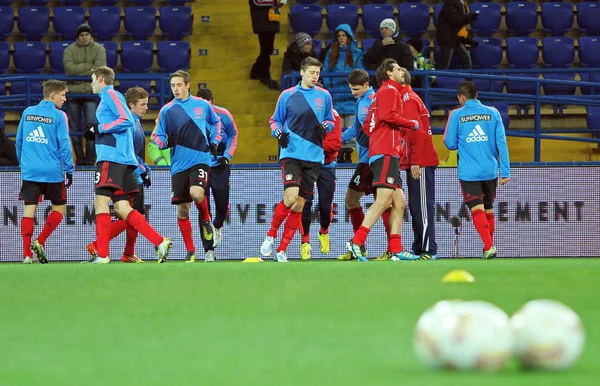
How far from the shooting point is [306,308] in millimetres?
5703

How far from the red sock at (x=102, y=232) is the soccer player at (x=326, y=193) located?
2.50m

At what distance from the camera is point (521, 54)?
1886cm

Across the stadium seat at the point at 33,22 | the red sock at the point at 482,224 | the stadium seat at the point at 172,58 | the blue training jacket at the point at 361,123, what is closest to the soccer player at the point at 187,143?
the blue training jacket at the point at 361,123

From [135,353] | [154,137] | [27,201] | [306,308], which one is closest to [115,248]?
[27,201]

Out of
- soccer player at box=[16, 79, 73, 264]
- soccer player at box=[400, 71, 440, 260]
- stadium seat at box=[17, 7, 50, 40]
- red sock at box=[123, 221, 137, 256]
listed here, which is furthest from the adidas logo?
stadium seat at box=[17, 7, 50, 40]

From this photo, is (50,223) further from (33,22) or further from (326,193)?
(33,22)

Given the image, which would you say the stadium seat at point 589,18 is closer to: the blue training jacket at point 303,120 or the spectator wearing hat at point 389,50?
the spectator wearing hat at point 389,50

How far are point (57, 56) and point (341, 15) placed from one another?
4.94m

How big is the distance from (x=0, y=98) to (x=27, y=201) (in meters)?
3.00

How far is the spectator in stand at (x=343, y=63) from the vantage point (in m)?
15.3

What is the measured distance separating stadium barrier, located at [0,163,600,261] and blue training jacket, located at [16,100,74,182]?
67.7 inches

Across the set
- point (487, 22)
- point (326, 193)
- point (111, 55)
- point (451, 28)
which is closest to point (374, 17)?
point (487, 22)

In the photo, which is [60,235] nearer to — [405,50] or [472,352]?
[405,50]

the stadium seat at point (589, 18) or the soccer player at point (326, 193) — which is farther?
the stadium seat at point (589, 18)
